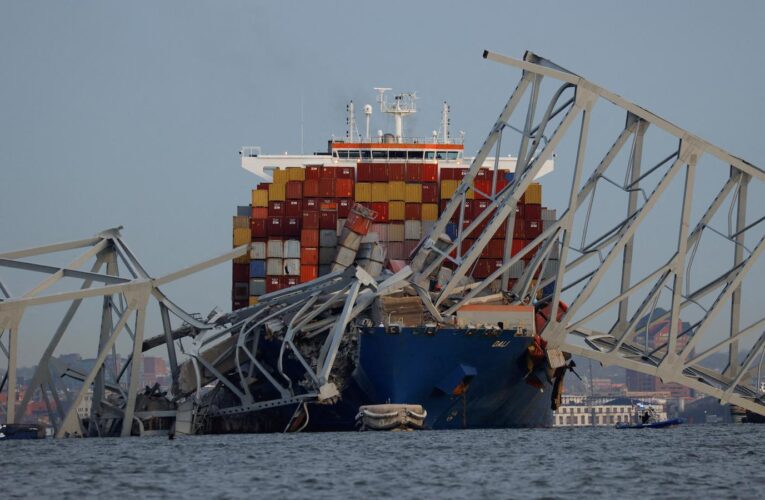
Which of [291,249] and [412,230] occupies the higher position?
[412,230]

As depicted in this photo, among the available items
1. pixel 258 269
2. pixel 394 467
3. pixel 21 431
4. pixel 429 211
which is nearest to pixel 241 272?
pixel 258 269

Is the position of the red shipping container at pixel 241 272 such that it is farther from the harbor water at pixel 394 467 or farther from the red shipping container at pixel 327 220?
the harbor water at pixel 394 467

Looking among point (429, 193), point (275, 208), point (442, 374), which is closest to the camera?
point (442, 374)

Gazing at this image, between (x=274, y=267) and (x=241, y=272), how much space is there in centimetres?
316

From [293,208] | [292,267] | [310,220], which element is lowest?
[292,267]

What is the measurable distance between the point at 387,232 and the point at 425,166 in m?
4.86

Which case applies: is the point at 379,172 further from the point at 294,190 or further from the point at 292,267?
the point at 292,267

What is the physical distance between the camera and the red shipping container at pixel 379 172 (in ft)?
240

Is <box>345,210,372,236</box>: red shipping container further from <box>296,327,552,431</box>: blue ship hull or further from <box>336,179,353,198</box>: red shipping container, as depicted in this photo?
<box>296,327,552,431</box>: blue ship hull

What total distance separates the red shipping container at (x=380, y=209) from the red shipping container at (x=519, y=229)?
6.35 metres

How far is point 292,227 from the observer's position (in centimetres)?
7206

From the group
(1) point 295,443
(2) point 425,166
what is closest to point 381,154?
(2) point 425,166

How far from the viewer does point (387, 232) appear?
70812 millimetres

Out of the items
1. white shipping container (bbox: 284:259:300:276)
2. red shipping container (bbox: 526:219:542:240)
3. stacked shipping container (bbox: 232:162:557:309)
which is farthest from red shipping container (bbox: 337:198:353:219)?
red shipping container (bbox: 526:219:542:240)
